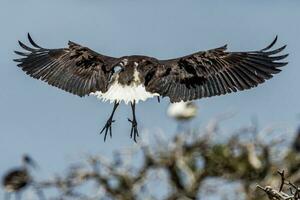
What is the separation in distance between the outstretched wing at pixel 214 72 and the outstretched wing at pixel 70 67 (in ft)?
1.82

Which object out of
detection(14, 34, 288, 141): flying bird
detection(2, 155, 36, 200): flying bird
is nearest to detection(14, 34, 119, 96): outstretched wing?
detection(14, 34, 288, 141): flying bird

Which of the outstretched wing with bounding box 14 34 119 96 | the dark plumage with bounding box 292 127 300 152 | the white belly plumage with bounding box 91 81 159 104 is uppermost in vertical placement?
the dark plumage with bounding box 292 127 300 152

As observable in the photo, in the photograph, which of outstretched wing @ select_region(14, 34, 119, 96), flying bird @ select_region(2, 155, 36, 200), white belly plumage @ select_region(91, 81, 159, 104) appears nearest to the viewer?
white belly plumage @ select_region(91, 81, 159, 104)

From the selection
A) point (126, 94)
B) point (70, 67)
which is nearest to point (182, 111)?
point (70, 67)

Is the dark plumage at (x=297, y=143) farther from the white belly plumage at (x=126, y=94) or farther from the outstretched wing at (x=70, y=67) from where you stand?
the white belly plumage at (x=126, y=94)

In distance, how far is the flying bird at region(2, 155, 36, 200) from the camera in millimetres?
24953

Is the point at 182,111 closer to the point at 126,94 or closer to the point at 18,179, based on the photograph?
the point at 18,179

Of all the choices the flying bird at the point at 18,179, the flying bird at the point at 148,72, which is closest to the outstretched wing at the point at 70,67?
the flying bird at the point at 148,72

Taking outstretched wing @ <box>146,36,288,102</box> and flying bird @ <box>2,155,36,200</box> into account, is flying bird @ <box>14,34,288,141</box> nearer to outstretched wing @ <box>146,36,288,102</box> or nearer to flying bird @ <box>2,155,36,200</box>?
outstretched wing @ <box>146,36,288,102</box>

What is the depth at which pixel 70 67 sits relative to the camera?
14.6 m

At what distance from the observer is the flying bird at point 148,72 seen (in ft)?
45.4

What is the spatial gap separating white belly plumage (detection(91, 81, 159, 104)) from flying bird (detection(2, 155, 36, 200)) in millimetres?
10870

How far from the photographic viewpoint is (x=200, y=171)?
1053 inches

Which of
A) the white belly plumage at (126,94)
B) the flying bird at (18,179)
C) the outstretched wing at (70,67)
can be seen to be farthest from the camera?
the flying bird at (18,179)
